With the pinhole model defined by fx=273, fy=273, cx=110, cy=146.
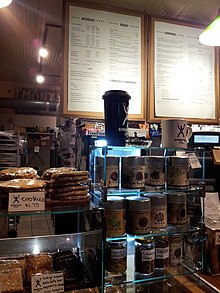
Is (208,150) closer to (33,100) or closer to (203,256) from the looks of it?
(203,256)

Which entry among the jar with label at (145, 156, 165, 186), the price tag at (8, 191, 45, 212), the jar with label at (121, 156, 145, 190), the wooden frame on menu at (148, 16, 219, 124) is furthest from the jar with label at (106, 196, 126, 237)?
the wooden frame on menu at (148, 16, 219, 124)

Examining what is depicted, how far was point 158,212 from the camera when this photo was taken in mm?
1346

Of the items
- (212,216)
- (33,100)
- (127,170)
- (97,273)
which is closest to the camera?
(97,273)

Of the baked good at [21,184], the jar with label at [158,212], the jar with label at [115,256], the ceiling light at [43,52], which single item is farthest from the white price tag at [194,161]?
the ceiling light at [43,52]

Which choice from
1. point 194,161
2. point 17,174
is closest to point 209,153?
point 194,161

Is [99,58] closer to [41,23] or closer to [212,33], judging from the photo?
[212,33]

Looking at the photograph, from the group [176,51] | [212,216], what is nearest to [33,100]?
[176,51]

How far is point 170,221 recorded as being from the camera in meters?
1.41

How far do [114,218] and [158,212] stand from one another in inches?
9.4

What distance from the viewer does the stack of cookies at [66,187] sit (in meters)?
1.15

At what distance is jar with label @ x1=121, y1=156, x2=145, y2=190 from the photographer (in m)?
1.31

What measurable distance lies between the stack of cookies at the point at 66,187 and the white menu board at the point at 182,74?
2.64 feet

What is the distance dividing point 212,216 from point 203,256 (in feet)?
0.96

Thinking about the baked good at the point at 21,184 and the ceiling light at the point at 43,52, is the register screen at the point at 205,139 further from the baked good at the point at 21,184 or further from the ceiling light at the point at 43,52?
the ceiling light at the point at 43,52
